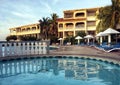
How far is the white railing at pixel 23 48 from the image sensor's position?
21.8 m

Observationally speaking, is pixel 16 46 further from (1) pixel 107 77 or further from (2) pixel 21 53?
(1) pixel 107 77

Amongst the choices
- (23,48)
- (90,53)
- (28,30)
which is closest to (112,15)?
(90,53)

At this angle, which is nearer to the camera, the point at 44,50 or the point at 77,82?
the point at 77,82

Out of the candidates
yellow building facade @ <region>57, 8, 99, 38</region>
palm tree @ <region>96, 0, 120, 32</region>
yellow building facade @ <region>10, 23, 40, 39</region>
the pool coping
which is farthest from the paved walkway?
yellow building facade @ <region>10, 23, 40, 39</region>

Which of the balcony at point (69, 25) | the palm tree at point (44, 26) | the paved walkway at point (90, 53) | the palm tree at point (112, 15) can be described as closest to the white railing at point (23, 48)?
the paved walkway at point (90, 53)

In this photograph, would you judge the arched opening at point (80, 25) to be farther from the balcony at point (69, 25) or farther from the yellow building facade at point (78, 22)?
the balcony at point (69, 25)

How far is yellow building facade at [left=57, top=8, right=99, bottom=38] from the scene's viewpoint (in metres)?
51.1

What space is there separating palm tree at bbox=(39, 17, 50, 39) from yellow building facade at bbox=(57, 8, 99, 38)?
356 centimetres

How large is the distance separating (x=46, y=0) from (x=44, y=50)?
10.5 meters

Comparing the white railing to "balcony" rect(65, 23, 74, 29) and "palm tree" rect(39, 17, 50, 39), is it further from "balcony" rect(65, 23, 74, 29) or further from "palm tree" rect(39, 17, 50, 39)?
"palm tree" rect(39, 17, 50, 39)

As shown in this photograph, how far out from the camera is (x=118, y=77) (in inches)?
508

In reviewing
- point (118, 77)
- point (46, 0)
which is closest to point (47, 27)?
point (46, 0)

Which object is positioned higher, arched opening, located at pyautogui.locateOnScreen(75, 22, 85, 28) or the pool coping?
arched opening, located at pyautogui.locateOnScreen(75, 22, 85, 28)

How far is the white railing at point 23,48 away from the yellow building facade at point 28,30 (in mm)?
36804
